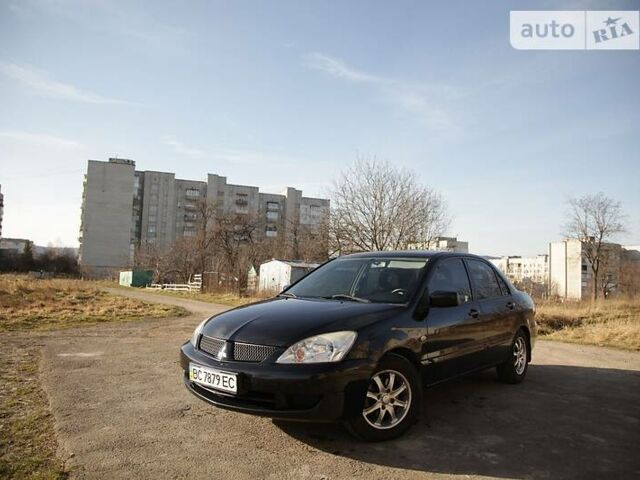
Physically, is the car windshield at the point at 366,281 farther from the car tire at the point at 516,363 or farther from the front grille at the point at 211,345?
the car tire at the point at 516,363

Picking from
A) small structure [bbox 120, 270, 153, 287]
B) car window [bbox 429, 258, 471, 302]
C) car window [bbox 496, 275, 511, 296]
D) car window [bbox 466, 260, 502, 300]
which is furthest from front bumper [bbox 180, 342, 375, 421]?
small structure [bbox 120, 270, 153, 287]

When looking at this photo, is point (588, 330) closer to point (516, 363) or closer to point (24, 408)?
point (516, 363)

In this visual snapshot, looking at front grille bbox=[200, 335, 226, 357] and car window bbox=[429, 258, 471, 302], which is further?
car window bbox=[429, 258, 471, 302]

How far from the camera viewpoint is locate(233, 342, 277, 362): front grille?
335 cm

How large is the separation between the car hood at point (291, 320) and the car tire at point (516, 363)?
240 cm

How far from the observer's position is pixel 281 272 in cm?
3444

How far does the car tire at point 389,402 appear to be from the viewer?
3.44 m

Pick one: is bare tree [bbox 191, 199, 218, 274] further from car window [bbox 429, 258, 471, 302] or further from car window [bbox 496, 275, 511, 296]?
car window [bbox 429, 258, 471, 302]

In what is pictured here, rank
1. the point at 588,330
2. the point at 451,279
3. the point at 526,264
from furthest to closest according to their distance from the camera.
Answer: the point at 526,264, the point at 588,330, the point at 451,279

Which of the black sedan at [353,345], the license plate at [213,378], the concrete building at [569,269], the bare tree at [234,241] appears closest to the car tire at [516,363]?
the black sedan at [353,345]

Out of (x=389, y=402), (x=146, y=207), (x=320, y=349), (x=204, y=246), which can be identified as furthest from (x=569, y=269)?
(x=320, y=349)

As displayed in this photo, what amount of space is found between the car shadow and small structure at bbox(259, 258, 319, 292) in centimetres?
2544

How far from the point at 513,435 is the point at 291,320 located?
2.08m

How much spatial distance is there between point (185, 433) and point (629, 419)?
13.3 feet
